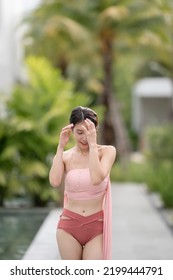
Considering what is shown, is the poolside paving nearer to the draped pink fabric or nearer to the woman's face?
the draped pink fabric

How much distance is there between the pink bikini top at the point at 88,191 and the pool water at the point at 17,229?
4016 mm

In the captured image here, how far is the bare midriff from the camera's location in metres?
5.35

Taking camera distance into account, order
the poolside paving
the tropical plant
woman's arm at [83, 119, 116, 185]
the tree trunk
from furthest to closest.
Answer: the tree trunk, the tropical plant, the poolside paving, woman's arm at [83, 119, 116, 185]

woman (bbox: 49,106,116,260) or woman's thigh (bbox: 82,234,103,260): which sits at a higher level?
woman (bbox: 49,106,116,260)

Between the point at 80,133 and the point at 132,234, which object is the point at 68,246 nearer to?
the point at 80,133

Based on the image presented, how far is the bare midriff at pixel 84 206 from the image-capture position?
5.35m

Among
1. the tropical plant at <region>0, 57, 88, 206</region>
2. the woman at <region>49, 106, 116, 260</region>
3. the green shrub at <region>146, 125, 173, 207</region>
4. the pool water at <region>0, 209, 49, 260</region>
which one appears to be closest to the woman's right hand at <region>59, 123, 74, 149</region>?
the woman at <region>49, 106, 116, 260</region>

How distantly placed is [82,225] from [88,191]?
22cm

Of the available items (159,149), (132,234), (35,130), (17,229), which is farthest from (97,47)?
(17,229)

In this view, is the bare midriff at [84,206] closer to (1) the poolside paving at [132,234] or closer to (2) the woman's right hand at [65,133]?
(2) the woman's right hand at [65,133]

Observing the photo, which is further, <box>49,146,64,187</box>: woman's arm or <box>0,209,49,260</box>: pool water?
<box>0,209,49,260</box>: pool water

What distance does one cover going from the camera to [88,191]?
531 centimetres

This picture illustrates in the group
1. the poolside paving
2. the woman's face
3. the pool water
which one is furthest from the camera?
the pool water
